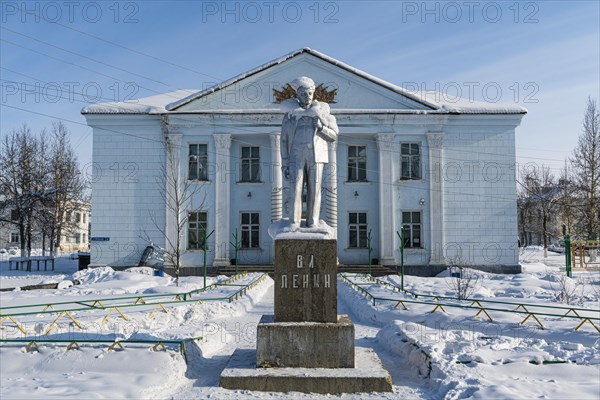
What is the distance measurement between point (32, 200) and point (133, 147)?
49.2 feet

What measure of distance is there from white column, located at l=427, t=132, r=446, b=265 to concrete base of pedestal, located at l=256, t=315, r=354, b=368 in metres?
19.8

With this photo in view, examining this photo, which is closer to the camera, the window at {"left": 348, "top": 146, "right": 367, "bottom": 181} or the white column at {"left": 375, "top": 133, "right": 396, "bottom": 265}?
the white column at {"left": 375, "top": 133, "right": 396, "bottom": 265}

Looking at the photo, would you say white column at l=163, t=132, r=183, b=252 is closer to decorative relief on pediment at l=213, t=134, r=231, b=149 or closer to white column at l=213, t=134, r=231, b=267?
decorative relief on pediment at l=213, t=134, r=231, b=149

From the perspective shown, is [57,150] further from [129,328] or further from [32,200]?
[129,328]

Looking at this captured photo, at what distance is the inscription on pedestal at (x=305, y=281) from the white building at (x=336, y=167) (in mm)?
18308

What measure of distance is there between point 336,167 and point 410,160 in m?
3.84

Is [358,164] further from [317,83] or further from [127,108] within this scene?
[127,108]

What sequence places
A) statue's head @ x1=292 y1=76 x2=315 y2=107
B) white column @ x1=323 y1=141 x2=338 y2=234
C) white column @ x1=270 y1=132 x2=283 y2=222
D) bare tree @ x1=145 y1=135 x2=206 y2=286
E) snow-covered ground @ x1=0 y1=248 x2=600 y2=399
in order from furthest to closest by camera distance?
white column @ x1=270 y1=132 x2=283 y2=222 < bare tree @ x1=145 y1=135 x2=206 y2=286 < white column @ x1=323 y1=141 x2=338 y2=234 < statue's head @ x1=292 y1=76 x2=315 y2=107 < snow-covered ground @ x1=0 y1=248 x2=600 y2=399

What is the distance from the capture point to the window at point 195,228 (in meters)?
26.2

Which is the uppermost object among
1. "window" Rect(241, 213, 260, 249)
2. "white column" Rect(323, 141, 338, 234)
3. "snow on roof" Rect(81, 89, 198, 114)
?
"snow on roof" Rect(81, 89, 198, 114)

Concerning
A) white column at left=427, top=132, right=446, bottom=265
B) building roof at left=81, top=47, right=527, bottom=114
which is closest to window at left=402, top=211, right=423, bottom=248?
white column at left=427, top=132, right=446, bottom=265

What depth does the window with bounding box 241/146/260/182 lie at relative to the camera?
2697cm

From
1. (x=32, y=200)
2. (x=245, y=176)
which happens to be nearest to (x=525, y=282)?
(x=245, y=176)

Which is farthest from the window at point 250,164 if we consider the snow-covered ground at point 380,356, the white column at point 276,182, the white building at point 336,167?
the snow-covered ground at point 380,356
